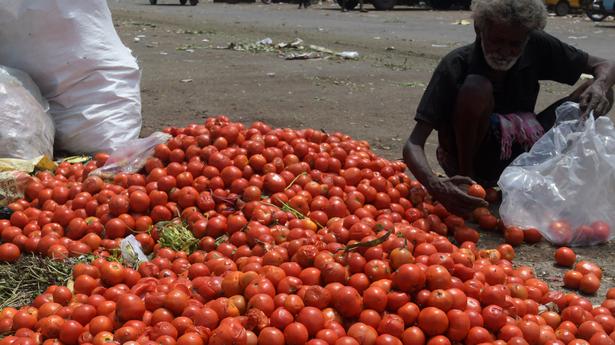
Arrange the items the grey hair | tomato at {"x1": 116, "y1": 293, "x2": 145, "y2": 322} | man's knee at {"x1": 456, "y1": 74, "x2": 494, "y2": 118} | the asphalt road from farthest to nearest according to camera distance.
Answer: the asphalt road → man's knee at {"x1": 456, "y1": 74, "x2": 494, "y2": 118} → the grey hair → tomato at {"x1": 116, "y1": 293, "x2": 145, "y2": 322}

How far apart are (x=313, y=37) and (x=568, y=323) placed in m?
11.6

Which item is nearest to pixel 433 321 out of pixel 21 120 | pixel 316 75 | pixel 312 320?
pixel 312 320

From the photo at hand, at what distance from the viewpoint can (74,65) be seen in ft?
16.6

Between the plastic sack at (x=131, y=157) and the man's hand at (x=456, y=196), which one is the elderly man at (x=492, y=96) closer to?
the man's hand at (x=456, y=196)

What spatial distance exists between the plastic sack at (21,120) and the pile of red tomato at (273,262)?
60 cm

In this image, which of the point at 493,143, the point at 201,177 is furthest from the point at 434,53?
Answer: the point at 201,177

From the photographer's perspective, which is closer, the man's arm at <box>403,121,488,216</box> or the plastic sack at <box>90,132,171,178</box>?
the man's arm at <box>403,121,488,216</box>

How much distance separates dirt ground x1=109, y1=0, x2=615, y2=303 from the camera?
20.9 feet

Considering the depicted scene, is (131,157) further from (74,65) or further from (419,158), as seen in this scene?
(419,158)

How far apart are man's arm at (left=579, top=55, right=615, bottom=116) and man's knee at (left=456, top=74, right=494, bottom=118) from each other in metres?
0.60

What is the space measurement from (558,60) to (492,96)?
→ 1.88 ft

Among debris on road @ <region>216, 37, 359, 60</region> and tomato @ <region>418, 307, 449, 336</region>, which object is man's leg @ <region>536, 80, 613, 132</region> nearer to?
tomato @ <region>418, 307, 449, 336</region>

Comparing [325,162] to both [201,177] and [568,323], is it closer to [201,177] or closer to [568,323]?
[201,177]

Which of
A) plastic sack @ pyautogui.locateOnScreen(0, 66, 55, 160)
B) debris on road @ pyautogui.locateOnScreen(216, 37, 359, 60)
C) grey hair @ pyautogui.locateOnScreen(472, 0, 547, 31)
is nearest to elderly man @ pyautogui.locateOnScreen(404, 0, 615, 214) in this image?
grey hair @ pyautogui.locateOnScreen(472, 0, 547, 31)
